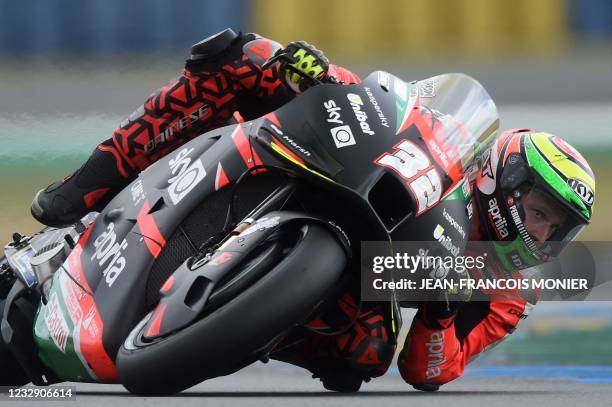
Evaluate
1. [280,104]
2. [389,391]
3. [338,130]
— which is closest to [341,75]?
[280,104]

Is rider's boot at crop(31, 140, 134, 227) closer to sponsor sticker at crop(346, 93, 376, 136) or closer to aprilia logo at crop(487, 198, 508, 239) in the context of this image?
sponsor sticker at crop(346, 93, 376, 136)

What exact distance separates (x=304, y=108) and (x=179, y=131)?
0.69 meters

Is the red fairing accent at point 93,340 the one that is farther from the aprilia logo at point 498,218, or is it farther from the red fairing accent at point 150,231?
the aprilia logo at point 498,218

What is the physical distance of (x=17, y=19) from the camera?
37.3 feet

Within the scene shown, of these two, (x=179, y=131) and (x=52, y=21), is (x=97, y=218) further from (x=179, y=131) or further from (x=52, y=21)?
(x=52, y=21)

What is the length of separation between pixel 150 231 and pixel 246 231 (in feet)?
1.34

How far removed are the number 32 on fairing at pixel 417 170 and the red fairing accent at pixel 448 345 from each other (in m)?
0.99

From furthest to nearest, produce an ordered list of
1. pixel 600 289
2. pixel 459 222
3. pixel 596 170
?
pixel 596 170
pixel 600 289
pixel 459 222

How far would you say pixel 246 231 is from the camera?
3234mm

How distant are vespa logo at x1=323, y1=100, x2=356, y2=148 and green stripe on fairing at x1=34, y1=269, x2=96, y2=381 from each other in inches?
37.6

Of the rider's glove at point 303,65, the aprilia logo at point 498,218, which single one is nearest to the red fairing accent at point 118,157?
the rider's glove at point 303,65

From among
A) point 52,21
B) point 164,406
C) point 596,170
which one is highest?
point 164,406

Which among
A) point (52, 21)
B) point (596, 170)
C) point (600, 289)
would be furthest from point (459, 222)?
point (52, 21)

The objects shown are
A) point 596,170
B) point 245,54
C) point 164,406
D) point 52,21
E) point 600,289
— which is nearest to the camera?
point 164,406
